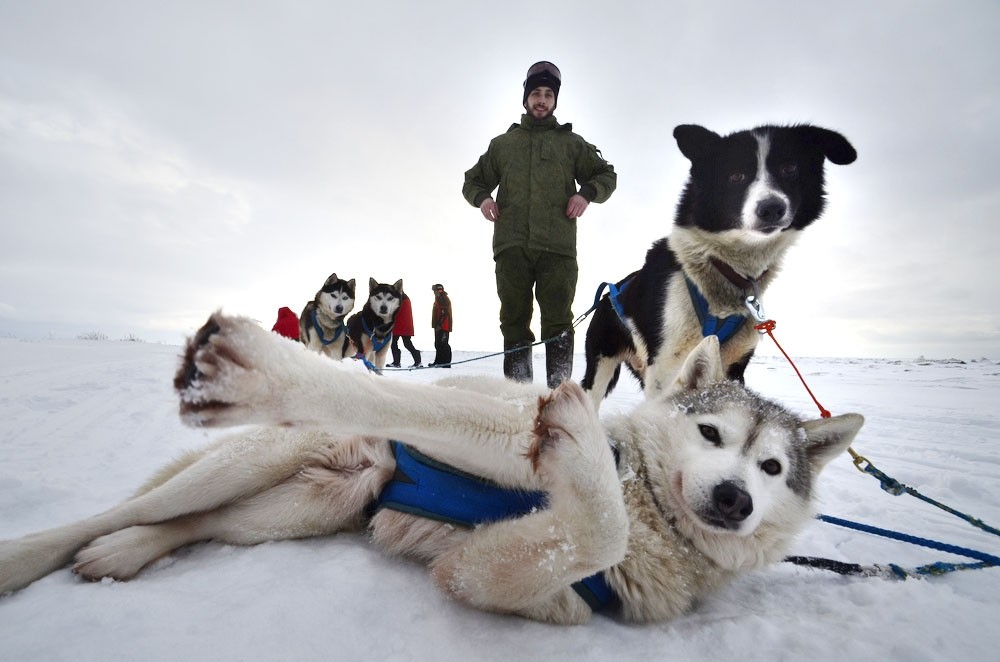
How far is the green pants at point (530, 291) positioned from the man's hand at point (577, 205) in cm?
46

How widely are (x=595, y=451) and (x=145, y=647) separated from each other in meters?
1.13

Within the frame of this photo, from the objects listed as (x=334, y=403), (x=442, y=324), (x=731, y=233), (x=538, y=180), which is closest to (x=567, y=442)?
(x=334, y=403)

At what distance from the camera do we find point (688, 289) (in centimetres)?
311

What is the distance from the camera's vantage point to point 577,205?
4578mm

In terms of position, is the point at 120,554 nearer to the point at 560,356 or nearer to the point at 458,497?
the point at 458,497

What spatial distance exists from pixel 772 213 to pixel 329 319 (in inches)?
372

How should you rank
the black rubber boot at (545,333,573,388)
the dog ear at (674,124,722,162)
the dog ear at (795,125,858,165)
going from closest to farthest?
the dog ear at (795,125,858,165) < the dog ear at (674,124,722,162) < the black rubber boot at (545,333,573,388)

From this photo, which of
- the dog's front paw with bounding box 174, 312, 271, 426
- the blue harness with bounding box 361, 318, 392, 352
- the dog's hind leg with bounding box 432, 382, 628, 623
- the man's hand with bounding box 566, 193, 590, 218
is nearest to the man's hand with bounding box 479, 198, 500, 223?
the man's hand with bounding box 566, 193, 590, 218

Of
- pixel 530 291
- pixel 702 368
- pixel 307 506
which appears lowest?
pixel 307 506

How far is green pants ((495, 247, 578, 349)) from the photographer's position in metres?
4.74

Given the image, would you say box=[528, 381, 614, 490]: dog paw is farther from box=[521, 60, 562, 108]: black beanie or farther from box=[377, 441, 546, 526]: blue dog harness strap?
box=[521, 60, 562, 108]: black beanie

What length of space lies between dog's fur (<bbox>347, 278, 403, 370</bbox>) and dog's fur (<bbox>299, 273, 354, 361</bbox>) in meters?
0.31

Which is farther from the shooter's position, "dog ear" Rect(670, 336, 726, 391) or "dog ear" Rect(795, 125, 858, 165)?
"dog ear" Rect(795, 125, 858, 165)

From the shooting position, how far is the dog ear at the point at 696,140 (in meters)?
3.24
